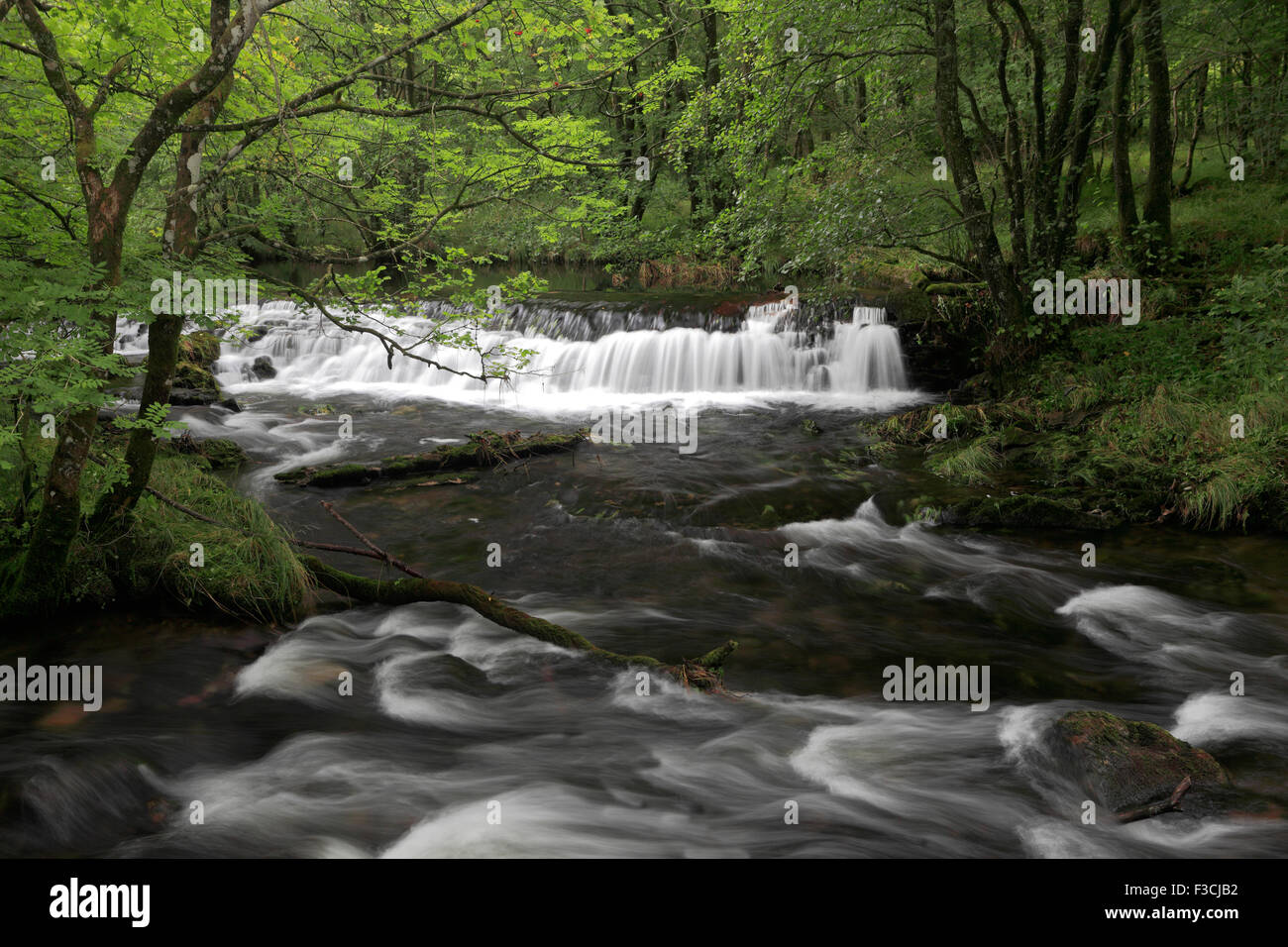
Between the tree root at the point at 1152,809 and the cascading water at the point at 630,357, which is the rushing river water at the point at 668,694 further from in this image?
the cascading water at the point at 630,357

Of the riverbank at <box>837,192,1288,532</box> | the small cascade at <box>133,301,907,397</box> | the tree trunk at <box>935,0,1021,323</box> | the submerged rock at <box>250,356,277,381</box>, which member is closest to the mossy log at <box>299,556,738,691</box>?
the riverbank at <box>837,192,1288,532</box>

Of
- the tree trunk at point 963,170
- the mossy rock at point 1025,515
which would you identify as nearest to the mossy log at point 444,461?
the mossy rock at point 1025,515

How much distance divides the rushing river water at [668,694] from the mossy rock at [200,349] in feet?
23.8

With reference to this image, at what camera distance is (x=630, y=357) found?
54.7 ft

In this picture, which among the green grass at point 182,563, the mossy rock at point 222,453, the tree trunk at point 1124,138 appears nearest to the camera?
the green grass at point 182,563

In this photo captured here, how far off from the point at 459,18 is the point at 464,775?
4401 mm

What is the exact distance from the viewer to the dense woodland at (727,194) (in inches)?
182

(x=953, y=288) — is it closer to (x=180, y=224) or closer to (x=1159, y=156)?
(x=1159, y=156)

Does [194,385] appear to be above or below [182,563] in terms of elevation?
above

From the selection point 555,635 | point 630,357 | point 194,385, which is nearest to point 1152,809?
point 555,635

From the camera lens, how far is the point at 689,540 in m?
8.66

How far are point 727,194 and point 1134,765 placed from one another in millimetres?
20409

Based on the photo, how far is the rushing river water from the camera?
13.3ft

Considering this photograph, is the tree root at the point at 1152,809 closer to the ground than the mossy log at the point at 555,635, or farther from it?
closer to the ground
